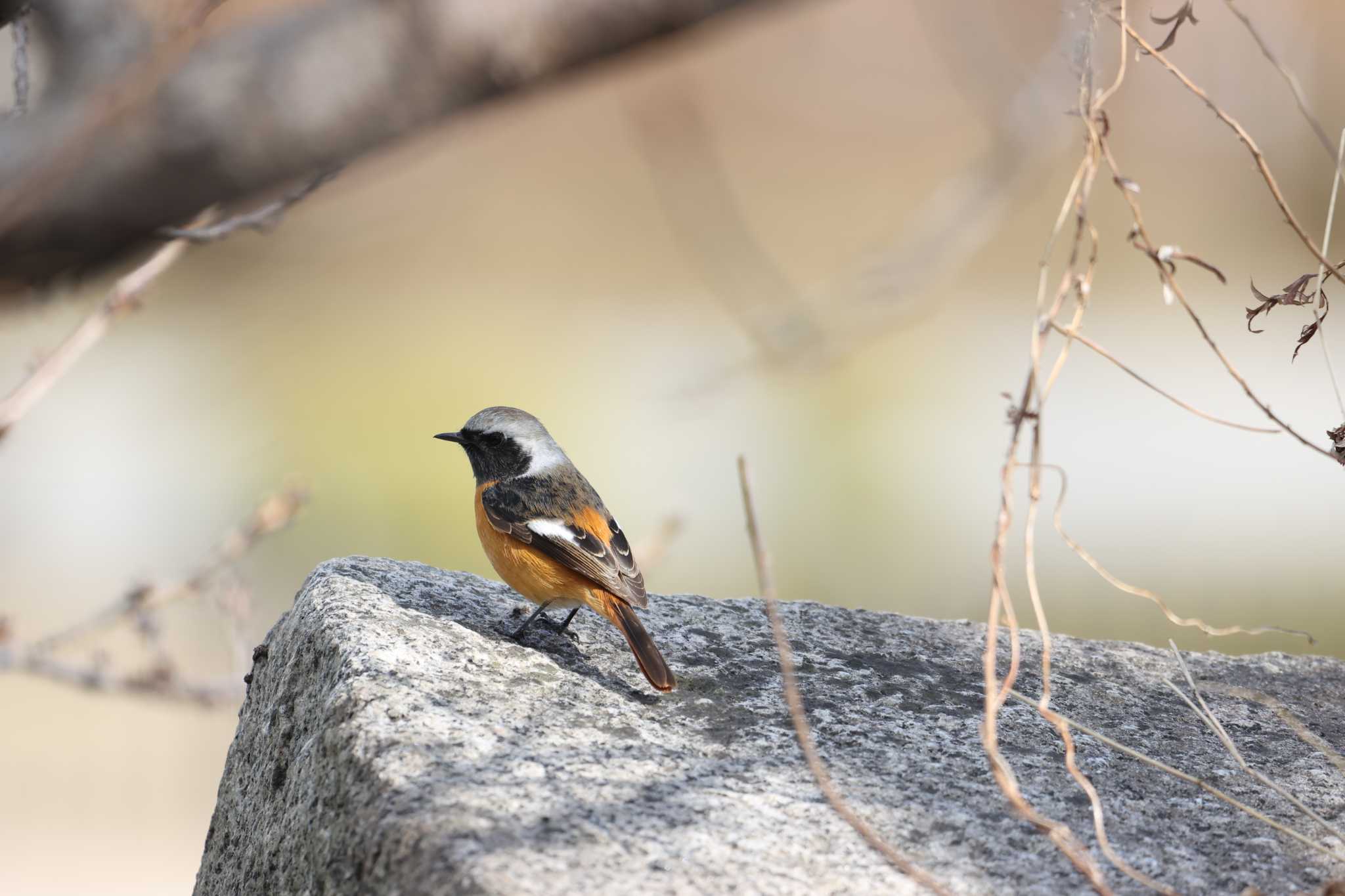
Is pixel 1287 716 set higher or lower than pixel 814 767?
higher

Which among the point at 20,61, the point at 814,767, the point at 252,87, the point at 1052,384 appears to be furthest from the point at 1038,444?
the point at 20,61

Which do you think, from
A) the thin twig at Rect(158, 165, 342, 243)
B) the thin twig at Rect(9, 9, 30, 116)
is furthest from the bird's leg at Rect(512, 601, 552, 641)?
the thin twig at Rect(9, 9, 30, 116)

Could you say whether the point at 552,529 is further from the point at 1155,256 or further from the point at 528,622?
the point at 1155,256

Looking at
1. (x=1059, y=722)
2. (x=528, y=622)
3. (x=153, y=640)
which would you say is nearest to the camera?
(x=1059, y=722)

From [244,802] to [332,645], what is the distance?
1.32 feet

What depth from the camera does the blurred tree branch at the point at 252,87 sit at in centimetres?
110

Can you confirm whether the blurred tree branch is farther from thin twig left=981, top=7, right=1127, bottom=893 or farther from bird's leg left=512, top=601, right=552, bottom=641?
bird's leg left=512, top=601, right=552, bottom=641

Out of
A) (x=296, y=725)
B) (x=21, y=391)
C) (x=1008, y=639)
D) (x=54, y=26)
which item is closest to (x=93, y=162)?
(x=54, y=26)

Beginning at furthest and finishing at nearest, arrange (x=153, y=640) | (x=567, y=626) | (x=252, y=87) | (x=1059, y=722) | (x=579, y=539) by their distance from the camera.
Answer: (x=153, y=640)
(x=579, y=539)
(x=567, y=626)
(x=1059, y=722)
(x=252, y=87)

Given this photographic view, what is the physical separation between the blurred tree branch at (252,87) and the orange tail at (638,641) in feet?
6.04

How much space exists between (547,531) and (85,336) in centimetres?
133

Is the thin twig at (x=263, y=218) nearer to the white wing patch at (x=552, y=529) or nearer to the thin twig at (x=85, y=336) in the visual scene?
the thin twig at (x=85, y=336)

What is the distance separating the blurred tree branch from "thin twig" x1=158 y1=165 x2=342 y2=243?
3.09 ft

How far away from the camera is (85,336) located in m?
2.63
